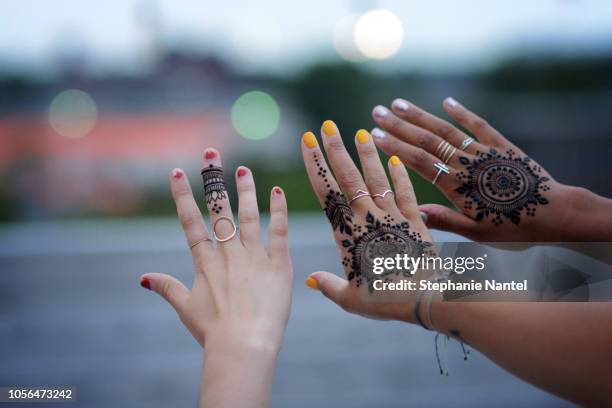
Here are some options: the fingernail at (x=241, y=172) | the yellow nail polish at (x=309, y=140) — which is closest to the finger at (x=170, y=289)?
the fingernail at (x=241, y=172)

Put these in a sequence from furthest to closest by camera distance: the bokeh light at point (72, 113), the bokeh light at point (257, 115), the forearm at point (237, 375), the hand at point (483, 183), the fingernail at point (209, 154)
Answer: the bokeh light at point (257, 115) < the bokeh light at point (72, 113) < the hand at point (483, 183) < the fingernail at point (209, 154) < the forearm at point (237, 375)

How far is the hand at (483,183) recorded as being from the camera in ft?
4.03

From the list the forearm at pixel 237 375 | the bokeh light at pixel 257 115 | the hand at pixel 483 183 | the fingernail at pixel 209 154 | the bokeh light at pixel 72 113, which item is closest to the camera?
the forearm at pixel 237 375

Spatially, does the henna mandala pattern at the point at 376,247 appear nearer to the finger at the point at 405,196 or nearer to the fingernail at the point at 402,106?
the finger at the point at 405,196

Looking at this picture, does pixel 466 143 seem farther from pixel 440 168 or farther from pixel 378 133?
pixel 378 133

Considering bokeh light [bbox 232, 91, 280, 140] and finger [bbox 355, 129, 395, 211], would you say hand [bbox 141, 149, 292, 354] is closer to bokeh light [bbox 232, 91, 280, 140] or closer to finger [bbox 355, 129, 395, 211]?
finger [bbox 355, 129, 395, 211]

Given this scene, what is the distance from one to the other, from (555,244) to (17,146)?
5891 millimetres

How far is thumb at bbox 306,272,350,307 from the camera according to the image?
110 centimetres

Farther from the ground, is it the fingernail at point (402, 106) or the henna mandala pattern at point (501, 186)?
the fingernail at point (402, 106)

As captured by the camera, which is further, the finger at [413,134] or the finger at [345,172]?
the finger at [413,134]

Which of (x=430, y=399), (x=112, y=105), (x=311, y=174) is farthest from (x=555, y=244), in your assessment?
(x=112, y=105)

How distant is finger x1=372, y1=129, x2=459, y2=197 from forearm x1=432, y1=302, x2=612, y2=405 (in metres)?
0.34

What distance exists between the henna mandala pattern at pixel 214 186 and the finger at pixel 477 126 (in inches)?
25.9

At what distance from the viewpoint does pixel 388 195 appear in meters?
1.12
